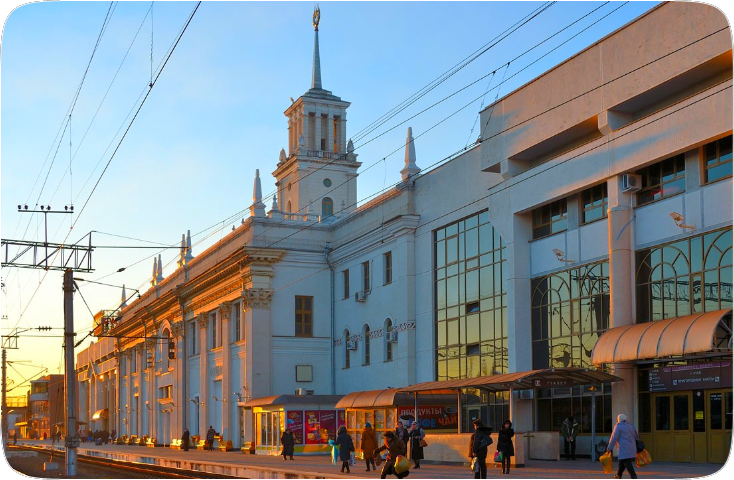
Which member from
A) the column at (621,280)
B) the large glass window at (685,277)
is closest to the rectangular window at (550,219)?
the column at (621,280)

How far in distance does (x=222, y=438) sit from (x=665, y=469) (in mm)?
34473

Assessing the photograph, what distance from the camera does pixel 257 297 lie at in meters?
53.0

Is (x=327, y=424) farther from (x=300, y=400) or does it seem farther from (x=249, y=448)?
(x=249, y=448)

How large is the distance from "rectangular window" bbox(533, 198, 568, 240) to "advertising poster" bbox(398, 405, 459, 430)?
738cm

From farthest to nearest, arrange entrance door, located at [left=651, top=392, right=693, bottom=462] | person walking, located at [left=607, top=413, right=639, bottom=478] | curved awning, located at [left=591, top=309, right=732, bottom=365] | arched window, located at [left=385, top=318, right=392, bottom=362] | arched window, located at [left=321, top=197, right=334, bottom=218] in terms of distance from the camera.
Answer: arched window, located at [left=321, top=197, right=334, bottom=218], arched window, located at [left=385, top=318, right=392, bottom=362], entrance door, located at [left=651, top=392, right=693, bottom=462], curved awning, located at [left=591, top=309, right=732, bottom=365], person walking, located at [left=607, top=413, right=639, bottom=478]

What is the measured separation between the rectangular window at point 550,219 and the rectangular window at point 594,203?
114cm

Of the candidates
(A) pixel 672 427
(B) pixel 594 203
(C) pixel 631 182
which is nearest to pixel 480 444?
(A) pixel 672 427

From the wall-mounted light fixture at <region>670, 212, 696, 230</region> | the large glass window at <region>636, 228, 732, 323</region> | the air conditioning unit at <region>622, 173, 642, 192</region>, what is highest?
the air conditioning unit at <region>622, 173, 642, 192</region>

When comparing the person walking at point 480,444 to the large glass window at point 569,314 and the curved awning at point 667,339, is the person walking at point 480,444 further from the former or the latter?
the large glass window at point 569,314

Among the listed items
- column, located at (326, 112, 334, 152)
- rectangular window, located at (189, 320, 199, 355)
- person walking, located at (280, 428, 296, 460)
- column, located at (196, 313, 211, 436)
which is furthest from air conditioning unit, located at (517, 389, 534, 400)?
column, located at (326, 112, 334, 152)

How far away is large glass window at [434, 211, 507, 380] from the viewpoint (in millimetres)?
38000

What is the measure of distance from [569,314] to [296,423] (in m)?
16.4

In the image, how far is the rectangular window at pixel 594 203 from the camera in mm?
32281

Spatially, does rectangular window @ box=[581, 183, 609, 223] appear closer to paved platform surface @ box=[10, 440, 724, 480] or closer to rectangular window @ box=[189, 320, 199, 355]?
paved platform surface @ box=[10, 440, 724, 480]
